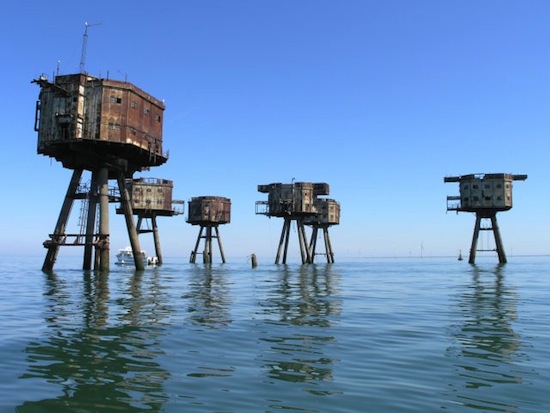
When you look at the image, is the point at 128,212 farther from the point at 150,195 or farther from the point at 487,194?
the point at 487,194

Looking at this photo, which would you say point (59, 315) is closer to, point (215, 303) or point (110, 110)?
point (215, 303)

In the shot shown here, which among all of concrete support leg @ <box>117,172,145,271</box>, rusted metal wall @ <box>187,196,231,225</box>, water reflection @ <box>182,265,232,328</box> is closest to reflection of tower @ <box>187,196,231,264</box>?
rusted metal wall @ <box>187,196,231,225</box>

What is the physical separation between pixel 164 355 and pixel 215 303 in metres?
9.48

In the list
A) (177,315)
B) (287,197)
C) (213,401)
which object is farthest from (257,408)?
(287,197)

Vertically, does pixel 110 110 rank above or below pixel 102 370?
above

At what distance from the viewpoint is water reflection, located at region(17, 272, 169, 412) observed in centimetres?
670

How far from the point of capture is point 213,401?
672cm

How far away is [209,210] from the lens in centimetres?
7638

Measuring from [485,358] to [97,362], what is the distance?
687cm

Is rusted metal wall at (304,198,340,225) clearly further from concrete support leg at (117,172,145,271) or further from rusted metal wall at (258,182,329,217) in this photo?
concrete support leg at (117,172,145,271)

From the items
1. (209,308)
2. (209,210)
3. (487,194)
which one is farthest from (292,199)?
(209,308)

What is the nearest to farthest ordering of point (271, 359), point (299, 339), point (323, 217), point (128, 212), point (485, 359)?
point (271, 359) → point (485, 359) → point (299, 339) → point (128, 212) → point (323, 217)

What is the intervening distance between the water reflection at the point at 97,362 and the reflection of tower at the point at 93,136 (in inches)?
954

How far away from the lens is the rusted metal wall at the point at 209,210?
250 ft
